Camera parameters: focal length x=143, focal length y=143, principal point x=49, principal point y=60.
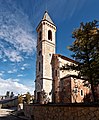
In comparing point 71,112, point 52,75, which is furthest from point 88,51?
point 52,75

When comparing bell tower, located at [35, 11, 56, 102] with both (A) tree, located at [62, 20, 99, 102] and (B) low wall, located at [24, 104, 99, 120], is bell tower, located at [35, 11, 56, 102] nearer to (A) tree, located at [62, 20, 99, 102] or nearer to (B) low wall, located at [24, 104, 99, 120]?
(A) tree, located at [62, 20, 99, 102]

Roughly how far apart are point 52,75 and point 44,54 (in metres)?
5.25

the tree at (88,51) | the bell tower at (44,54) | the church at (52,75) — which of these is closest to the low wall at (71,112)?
the tree at (88,51)

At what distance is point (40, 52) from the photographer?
34.9 meters

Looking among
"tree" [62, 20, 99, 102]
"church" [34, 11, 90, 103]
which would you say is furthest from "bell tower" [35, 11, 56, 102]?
"tree" [62, 20, 99, 102]

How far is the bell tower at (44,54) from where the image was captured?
103 feet

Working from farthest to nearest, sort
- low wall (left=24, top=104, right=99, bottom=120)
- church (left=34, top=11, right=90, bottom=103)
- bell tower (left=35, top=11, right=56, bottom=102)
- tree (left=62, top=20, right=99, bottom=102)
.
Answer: bell tower (left=35, top=11, right=56, bottom=102) < church (left=34, top=11, right=90, bottom=103) < tree (left=62, top=20, right=99, bottom=102) < low wall (left=24, top=104, right=99, bottom=120)

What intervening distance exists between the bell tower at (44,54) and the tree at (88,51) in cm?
1324

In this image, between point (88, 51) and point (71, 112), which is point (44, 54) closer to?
point (88, 51)

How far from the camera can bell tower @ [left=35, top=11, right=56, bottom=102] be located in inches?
1240

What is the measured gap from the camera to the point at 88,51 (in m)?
18.0

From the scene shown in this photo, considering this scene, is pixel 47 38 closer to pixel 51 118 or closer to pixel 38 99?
pixel 38 99

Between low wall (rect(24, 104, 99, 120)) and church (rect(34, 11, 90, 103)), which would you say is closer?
low wall (rect(24, 104, 99, 120))

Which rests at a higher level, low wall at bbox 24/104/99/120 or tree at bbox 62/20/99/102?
tree at bbox 62/20/99/102
